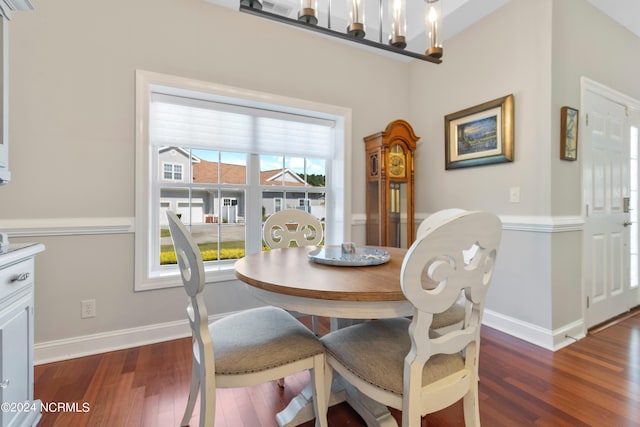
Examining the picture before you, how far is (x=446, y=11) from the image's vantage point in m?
2.53

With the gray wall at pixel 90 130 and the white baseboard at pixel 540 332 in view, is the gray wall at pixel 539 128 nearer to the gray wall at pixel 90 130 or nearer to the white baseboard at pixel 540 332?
the white baseboard at pixel 540 332

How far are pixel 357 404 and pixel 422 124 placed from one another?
2.82m

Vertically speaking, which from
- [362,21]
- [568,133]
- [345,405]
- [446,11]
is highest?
[446,11]

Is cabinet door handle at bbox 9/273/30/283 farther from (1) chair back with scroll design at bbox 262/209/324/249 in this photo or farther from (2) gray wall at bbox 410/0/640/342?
(2) gray wall at bbox 410/0/640/342

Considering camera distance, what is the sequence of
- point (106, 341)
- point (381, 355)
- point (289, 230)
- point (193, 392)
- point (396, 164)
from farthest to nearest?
point (396, 164) < point (289, 230) < point (106, 341) < point (193, 392) < point (381, 355)

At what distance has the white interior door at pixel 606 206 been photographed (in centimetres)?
237

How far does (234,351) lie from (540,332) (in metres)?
2.28

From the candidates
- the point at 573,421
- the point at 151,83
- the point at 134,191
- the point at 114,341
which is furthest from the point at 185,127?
the point at 573,421

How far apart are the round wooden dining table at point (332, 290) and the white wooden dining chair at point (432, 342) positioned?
119 mm

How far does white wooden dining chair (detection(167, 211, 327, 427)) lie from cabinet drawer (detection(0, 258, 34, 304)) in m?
0.59

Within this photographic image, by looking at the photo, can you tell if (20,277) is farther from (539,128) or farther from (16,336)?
(539,128)

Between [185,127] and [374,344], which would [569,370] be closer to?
[374,344]

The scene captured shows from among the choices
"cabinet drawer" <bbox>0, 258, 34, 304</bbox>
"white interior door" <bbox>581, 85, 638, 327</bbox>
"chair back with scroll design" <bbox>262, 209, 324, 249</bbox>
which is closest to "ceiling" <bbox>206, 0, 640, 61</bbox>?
"white interior door" <bbox>581, 85, 638, 327</bbox>

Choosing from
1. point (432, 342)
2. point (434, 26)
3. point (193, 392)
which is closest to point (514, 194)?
point (434, 26)
